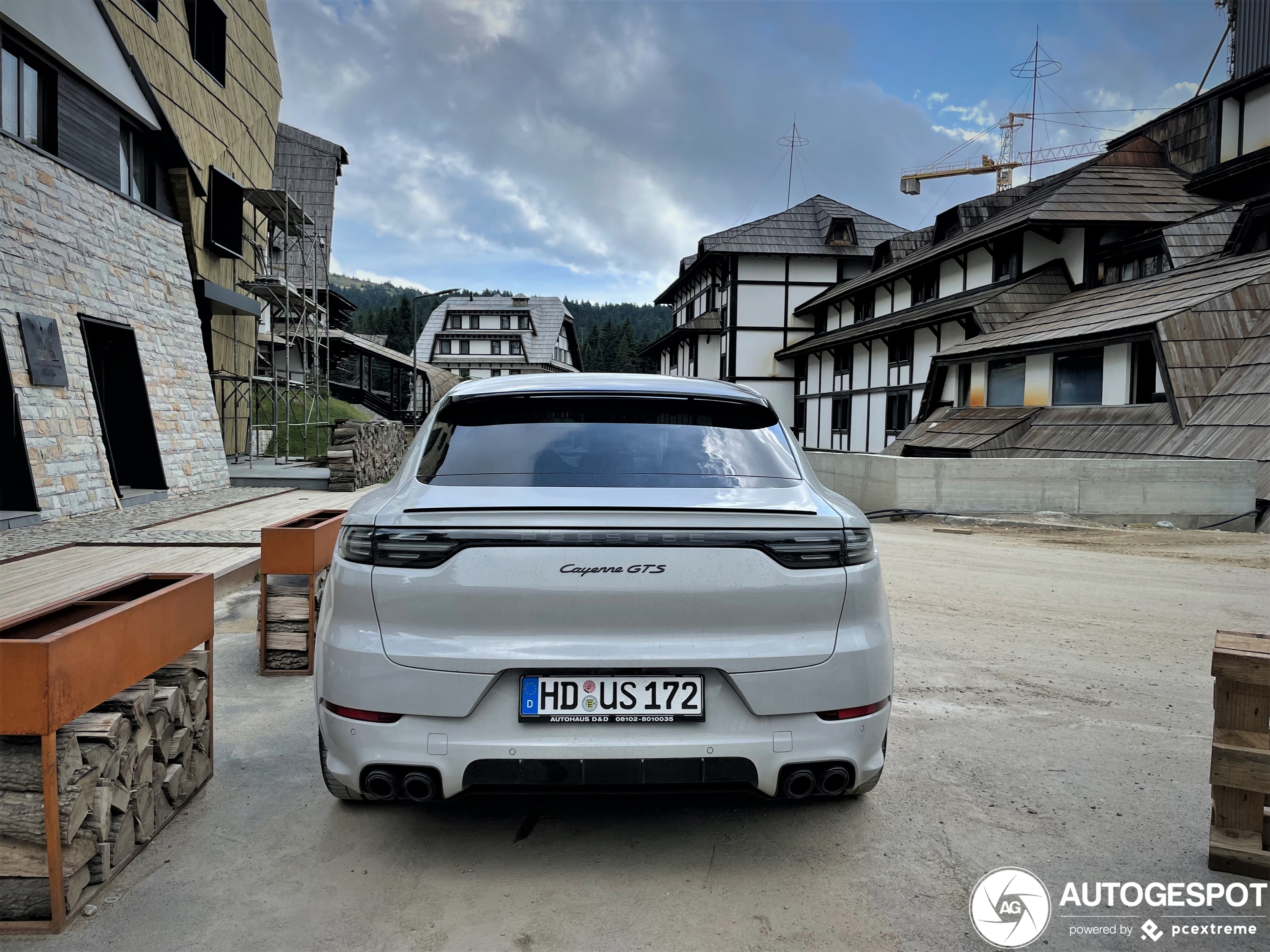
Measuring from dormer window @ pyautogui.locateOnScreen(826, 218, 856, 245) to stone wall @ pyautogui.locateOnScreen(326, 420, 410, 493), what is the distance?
953 inches

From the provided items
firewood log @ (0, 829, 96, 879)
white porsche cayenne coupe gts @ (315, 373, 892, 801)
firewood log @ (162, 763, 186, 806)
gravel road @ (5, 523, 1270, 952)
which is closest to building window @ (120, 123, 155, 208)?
gravel road @ (5, 523, 1270, 952)

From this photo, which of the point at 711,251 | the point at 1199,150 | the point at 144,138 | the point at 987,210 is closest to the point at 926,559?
the point at 144,138

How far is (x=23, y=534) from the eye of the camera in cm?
942

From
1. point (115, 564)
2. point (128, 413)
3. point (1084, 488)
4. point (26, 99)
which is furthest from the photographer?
point (1084, 488)

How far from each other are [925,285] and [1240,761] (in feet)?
90.3

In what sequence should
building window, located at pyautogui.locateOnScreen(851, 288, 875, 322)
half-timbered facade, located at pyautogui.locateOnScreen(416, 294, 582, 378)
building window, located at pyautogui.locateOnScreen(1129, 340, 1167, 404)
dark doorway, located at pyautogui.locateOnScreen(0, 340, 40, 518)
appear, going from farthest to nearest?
half-timbered facade, located at pyautogui.locateOnScreen(416, 294, 582, 378)
building window, located at pyautogui.locateOnScreen(851, 288, 875, 322)
building window, located at pyautogui.locateOnScreen(1129, 340, 1167, 404)
dark doorway, located at pyautogui.locateOnScreen(0, 340, 40, 518)

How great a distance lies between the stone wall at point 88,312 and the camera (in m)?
10.6

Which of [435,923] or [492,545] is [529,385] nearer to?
[492,545]

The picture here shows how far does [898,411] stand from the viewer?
27.1 meters

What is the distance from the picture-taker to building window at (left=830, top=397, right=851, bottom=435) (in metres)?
31.0

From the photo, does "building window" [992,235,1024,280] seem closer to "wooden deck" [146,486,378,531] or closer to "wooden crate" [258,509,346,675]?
"wooden deck" [146,486,378,531]

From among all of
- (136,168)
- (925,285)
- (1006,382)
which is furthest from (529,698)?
(925,285)

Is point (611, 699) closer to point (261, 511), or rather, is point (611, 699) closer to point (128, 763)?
point (128, 763)

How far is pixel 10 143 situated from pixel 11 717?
12.3 metres
